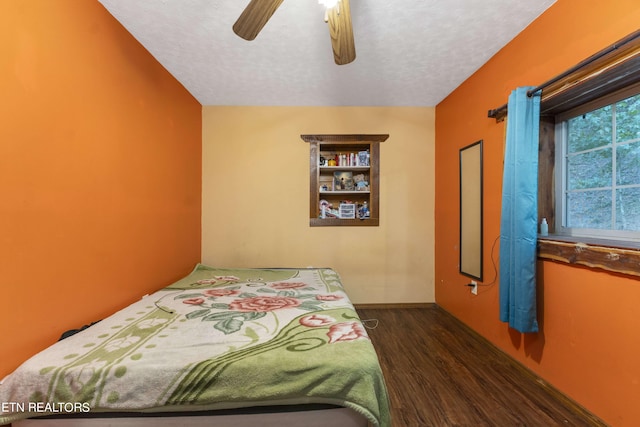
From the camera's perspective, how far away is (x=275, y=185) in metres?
3.13

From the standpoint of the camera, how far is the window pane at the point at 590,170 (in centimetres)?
155

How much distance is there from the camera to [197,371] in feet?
3.40

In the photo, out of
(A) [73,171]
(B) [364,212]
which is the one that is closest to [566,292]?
(B) [364,212]

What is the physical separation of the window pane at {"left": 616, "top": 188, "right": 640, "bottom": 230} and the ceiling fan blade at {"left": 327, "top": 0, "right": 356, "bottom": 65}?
70.6 inches

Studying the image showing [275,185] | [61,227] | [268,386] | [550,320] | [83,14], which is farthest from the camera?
[275,185]

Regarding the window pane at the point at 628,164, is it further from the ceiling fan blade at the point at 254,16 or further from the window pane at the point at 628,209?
the ceiling fan blade at the point at 254,16

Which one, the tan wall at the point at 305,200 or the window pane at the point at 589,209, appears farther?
the tan wall at the point at 305,200

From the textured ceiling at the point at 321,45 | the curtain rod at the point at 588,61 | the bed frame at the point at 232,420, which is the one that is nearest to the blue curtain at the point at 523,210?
the curtain rod at the point at 588,61

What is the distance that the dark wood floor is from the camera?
1.43m

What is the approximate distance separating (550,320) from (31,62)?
10.7ft

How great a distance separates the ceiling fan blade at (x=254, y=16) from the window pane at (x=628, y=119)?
2.01 m

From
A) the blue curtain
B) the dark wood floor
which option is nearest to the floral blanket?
the dark wood floor

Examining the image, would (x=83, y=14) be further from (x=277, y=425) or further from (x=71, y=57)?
(x=277, y=425)

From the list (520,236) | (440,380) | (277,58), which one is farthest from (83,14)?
(440,380)
